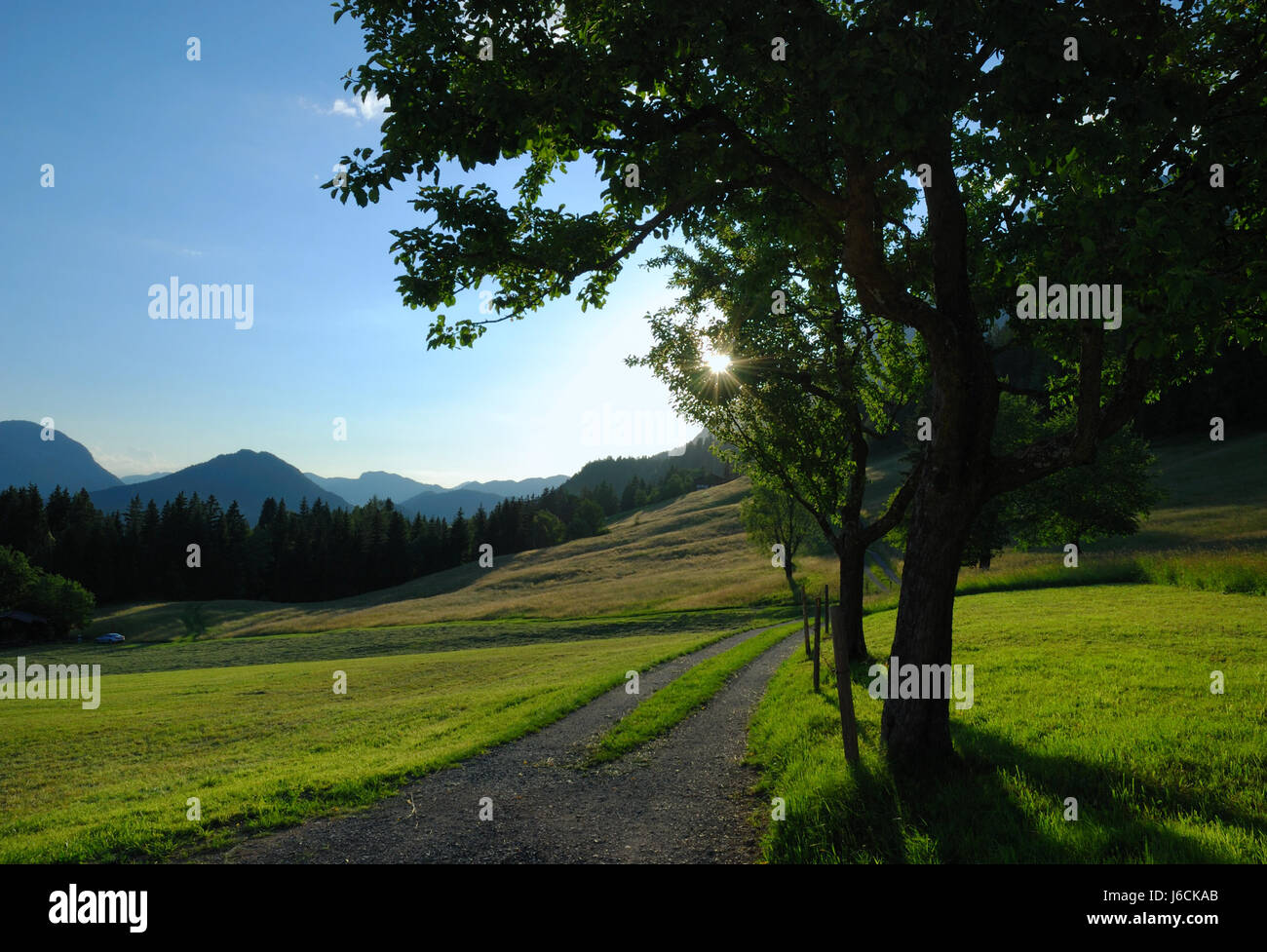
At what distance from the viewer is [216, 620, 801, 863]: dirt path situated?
23.9 ft

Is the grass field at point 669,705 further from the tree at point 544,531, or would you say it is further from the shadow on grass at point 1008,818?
the tree at point 544,531

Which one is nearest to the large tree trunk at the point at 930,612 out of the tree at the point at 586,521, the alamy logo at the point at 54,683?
the alamy logo at the point at 54,683

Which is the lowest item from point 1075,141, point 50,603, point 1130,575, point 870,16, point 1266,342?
point 50,603

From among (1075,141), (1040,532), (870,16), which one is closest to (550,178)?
(870,16)

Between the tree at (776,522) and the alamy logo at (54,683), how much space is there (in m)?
51.9

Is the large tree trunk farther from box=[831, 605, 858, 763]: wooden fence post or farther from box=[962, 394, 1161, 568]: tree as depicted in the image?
box=[962, 394, 1161, 568]: tree

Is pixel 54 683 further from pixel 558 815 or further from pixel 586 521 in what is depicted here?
pixel 586 521

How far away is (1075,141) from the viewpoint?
6.32 metres

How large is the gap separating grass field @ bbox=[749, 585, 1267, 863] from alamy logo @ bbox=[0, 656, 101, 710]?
33.0 metres

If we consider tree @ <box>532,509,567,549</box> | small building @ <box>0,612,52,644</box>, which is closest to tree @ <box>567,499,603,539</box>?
tree @ <box>532,509,567,549</box>

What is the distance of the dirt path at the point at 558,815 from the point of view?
23.9 ft
